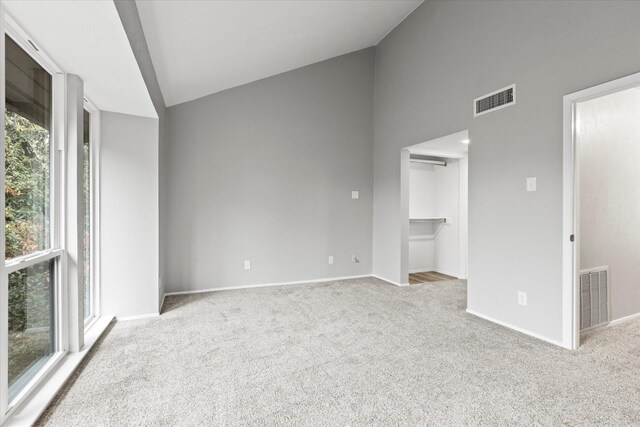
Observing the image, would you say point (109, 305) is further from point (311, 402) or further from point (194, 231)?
point (311, 402)

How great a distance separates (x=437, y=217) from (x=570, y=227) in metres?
3.09

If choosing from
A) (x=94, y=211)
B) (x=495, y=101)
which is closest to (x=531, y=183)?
(x=495, y=101)

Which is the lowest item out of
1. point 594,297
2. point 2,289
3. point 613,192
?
point 594,297

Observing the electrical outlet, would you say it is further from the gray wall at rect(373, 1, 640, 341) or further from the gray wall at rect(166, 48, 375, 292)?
the gray wall at rect(166, 48, 375, 292)

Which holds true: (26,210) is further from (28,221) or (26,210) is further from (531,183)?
(531,183)

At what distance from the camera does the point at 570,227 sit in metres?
2.45

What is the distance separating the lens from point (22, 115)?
71.2 inches

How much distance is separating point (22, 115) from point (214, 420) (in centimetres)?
200

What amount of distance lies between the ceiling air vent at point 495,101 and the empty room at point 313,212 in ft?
0.08

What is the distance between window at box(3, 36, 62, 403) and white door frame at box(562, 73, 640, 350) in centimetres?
359

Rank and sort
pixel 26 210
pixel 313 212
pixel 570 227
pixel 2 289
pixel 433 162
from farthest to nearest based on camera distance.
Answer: pixel 433 162 → pixel 313 212 → pixel 570 227 → pixel 26 210 → pixel 2 289

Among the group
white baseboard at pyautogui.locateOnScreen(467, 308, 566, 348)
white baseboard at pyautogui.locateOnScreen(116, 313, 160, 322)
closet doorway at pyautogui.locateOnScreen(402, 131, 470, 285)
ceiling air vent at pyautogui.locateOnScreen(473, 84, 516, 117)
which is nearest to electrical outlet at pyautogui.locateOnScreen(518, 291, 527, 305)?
white baseboard at pyautogui.locateOnScreen(467, 308, 566, 348)

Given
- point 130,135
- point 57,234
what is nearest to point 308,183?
point 130,135

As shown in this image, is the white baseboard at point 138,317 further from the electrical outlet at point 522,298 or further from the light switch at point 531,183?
the light switch at point 531,183
